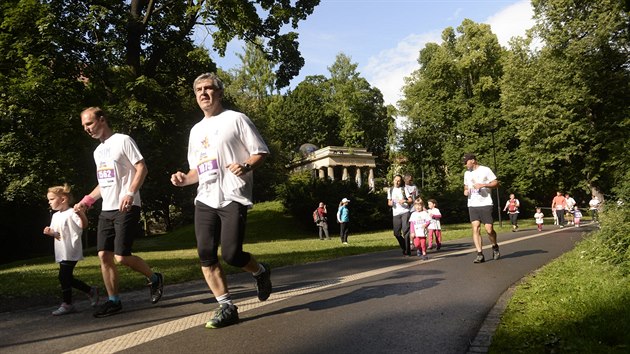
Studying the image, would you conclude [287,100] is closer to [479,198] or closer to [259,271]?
[479,198]

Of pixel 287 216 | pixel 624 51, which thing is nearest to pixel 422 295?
pixel 287 216

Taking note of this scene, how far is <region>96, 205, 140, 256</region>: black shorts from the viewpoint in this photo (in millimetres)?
5031

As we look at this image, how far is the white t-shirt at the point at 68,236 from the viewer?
557 centimetres

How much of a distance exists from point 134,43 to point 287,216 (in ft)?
58.2

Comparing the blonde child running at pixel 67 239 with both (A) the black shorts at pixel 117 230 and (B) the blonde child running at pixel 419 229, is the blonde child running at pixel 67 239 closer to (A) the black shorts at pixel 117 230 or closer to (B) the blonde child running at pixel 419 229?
(A) the black shorts at pixel 117 230

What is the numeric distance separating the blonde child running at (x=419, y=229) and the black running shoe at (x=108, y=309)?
649 centimetres

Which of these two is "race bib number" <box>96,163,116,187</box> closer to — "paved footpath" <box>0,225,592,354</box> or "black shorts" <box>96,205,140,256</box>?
"black shorts" <box>96,205,140,256</box>

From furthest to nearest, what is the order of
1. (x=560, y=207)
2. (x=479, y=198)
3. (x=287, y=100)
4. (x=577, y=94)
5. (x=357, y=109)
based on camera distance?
1. (x=287, y=100)
2. (x=357, y=109)
3. (x=577, y=94)
4. (x=560, y=207)
5. (x=479, y=198)

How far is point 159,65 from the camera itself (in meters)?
23.3

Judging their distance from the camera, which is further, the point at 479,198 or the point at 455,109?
the point at 455,109

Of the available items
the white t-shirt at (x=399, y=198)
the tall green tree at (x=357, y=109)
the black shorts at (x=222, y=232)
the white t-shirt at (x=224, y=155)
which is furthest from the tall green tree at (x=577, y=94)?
the black shorts at (x=222, y=232)

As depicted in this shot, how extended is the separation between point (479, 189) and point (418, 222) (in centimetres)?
197

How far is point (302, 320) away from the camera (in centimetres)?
450

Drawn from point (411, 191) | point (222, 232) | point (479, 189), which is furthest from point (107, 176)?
point (411, 191)
